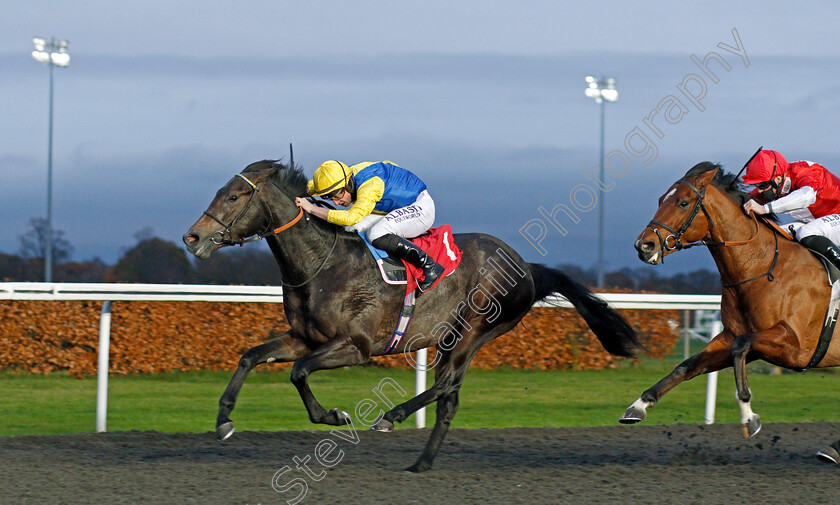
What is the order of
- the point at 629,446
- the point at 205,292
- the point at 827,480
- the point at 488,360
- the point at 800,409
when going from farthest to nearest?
the point at 488,360 → the point at 800,409 → the point at 205,292 → the point at 629,446 → the point at 827,480

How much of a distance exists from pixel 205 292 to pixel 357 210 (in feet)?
5.62

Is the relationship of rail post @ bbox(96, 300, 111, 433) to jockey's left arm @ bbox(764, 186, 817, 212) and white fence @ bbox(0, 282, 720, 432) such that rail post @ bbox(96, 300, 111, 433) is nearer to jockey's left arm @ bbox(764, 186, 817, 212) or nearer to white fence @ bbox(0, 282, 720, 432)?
white fence @ bbox(0, 282, 720, 432)

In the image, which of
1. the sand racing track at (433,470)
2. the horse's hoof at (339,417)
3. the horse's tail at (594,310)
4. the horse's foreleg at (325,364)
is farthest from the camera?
the horse's tail at (594,310)

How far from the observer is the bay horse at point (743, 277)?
394 cm

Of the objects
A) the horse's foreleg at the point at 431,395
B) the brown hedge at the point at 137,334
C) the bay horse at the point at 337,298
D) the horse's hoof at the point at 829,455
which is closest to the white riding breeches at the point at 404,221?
the bay horse at the point at 337,298

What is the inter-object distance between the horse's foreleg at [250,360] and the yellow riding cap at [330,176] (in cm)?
75

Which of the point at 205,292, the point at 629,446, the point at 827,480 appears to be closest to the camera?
the point at 827,480

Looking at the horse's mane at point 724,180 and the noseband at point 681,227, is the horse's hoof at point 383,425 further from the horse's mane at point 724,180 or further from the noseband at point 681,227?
the horse's mane at point 724,180

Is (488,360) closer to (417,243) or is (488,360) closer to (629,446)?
(629,446)

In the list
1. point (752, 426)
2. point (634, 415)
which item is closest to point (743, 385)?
point (752, 426)

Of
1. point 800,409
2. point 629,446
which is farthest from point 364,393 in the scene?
point 800,409

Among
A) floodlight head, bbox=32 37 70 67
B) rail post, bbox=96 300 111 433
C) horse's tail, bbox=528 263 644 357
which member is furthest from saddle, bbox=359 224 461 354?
floodlight head, bbox=32 37 70 67

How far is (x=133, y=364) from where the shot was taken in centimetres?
720

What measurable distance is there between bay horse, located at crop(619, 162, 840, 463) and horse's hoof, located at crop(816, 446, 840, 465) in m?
0.54
